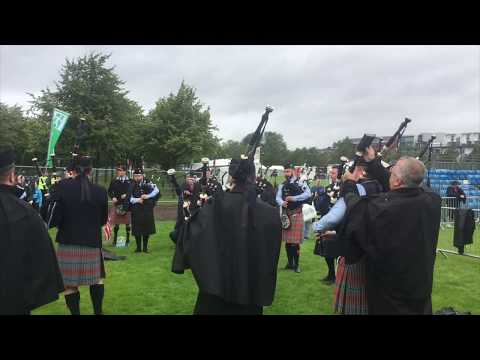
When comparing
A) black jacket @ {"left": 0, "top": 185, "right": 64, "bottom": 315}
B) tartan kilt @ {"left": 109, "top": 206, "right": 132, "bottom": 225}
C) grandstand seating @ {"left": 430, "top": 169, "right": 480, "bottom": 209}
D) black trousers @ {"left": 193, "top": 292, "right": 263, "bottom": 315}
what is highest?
grandstand seating @ {"left": 430, "top": 169, "right": 480, "bottom": 209}

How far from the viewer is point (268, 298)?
308 cm

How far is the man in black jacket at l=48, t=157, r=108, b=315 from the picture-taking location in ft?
15.9

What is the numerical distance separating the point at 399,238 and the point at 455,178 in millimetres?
20749

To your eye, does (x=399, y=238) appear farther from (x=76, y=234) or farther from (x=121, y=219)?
(x=121, y=219)

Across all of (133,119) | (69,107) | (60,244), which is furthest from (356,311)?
(133,119)

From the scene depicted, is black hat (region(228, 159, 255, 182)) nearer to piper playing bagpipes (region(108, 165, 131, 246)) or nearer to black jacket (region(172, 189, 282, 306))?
black jacket (region(172, 189, 282, 306))

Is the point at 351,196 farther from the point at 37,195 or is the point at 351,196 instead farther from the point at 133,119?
the point at 133,119

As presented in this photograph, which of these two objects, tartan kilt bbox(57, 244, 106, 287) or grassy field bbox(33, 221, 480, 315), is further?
grassy field bbox(33, 221, 480, 315)

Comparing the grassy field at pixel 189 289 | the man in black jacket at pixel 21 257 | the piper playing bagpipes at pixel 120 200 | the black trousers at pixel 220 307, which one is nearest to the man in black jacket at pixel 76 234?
the grassy field at pixel 189 289

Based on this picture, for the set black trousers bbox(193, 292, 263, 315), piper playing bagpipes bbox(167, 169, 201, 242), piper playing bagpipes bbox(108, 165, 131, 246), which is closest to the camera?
black trousers bbox(193, 292, 263, 315)

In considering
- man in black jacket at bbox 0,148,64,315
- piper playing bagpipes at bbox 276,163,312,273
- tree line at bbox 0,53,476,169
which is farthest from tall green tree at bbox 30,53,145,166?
man in black jacket at bbox 0,148,64,315

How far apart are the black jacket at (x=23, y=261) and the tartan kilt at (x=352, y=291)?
266 centimetres

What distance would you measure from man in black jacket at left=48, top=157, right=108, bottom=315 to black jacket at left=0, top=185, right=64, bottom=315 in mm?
1687
